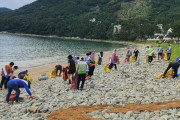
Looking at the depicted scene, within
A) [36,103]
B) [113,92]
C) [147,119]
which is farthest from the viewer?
[113,92]

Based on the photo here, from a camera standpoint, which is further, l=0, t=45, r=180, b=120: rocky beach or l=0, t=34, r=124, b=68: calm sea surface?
l=0, t=34, r=124, b=68: calm sea surface

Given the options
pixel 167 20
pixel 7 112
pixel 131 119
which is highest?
pixel 167 20

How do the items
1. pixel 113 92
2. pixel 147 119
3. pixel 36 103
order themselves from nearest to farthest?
pixel 147 119 < pixel 36 103 < pixel 113 92

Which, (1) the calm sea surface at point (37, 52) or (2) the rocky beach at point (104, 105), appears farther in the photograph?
(1) the calm sea surface at point (37, 52)

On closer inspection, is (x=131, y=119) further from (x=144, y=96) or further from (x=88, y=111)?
(x=144, y=96)

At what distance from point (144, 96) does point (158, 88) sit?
2.26 m

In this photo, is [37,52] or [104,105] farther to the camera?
[37,52]

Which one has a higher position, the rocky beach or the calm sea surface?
the rocky beach

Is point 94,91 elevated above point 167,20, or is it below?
Answer: below

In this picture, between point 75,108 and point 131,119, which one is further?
point 75,108

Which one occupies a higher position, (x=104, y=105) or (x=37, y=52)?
(x=104, y=105)

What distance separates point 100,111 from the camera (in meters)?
8.97

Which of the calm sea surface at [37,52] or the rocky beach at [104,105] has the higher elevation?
the rocky beach at [104,105]

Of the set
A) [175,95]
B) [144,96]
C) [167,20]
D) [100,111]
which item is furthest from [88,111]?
[167,20]
